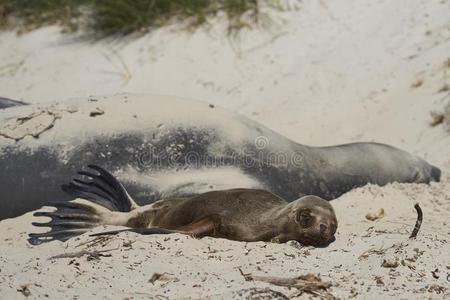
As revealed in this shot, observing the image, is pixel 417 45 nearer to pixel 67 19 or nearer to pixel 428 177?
pixel 428 177

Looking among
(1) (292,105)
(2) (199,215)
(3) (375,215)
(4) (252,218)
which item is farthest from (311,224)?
(1) (292,105)

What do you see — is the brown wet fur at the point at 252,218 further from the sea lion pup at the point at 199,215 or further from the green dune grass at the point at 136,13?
the green dune grass at the point at 136,13

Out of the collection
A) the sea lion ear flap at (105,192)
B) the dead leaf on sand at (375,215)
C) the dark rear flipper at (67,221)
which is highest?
the sea lion ear flap at (105,192)

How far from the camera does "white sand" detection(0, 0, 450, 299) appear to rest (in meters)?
2.96

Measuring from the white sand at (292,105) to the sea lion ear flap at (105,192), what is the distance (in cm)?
29

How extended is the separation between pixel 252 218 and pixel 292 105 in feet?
8.88

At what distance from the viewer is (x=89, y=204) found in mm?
3984

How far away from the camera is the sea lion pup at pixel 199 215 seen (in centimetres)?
349

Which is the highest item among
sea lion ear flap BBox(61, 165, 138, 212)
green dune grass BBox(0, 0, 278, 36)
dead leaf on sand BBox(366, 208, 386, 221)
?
green dune grass BBox(0, 0, 278, 36)

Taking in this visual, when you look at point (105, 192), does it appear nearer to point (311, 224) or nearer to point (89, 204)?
point (89, 204)

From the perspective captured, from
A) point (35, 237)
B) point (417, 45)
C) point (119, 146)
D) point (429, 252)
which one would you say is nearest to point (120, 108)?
point (119, 146)

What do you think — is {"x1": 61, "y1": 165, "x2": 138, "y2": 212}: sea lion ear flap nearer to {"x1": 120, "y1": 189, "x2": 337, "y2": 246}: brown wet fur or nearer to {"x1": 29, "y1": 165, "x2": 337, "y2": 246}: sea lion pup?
{"x1": 29, "y1": 165, "x2": 337, "y2": 246}: sea lion pup

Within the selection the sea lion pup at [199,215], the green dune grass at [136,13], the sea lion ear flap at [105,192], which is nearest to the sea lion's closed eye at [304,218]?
the sea lion pup at [199,215]

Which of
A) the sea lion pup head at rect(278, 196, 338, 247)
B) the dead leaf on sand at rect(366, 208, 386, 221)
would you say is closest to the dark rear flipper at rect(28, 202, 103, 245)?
the sea lion pup head at rect(278, 196, 338, 247)
